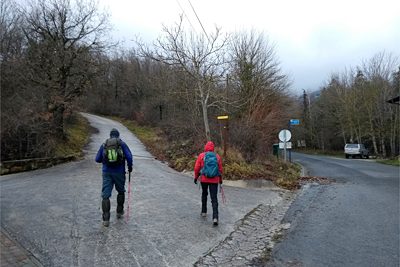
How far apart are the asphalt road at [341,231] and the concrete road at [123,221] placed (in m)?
0.49

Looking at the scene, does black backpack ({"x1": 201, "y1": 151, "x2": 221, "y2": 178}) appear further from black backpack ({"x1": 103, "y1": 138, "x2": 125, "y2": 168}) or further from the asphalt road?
the asphalt road

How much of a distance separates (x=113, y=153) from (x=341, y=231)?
449 centimetres

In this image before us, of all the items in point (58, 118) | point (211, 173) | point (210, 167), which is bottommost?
point (211, 173)

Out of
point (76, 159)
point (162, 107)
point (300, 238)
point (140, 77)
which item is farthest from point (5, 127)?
point (140, 77)

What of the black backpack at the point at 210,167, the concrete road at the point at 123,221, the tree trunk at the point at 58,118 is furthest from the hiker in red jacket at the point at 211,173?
the tree trunk at the point at 58,118

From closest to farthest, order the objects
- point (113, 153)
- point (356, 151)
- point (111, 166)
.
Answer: point (113, 153) → point (111, 166) → point (356, 151)

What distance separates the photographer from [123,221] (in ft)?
20.6

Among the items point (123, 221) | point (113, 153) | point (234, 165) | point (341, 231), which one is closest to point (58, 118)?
point (234, 165)

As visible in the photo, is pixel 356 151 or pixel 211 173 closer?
pixel 211 173

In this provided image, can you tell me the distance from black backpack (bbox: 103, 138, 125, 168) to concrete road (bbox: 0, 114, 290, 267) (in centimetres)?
116

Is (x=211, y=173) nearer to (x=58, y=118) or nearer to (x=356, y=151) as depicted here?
(x=58, y=118)

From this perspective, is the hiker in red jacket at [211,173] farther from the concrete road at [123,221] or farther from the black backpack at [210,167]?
the concrete road at [123,221]

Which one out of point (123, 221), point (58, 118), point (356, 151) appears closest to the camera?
point (123, 221)

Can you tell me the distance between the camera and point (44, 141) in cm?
1409
